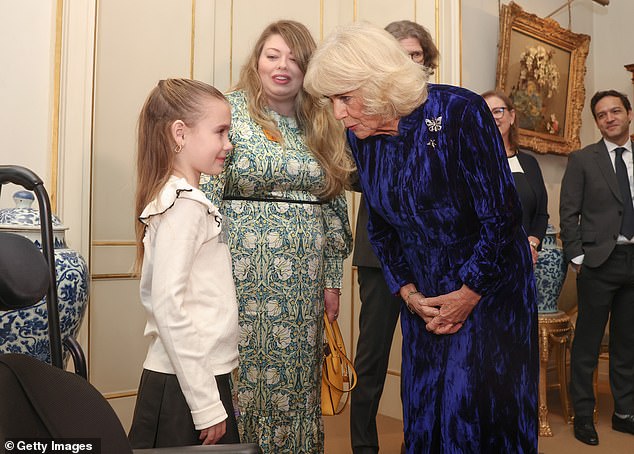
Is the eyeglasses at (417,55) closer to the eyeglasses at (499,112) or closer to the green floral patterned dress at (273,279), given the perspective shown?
the green floral patterned dress at (273,279)

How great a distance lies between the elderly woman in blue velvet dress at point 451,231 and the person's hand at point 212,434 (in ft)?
2.16

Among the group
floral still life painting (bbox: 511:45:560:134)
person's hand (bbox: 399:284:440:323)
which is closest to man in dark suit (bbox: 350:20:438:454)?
person's hand (bbox: 399:284:440:323)

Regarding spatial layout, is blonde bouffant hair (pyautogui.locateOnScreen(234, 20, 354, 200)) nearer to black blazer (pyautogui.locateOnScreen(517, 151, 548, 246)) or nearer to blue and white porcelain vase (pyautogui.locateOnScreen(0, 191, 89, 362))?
blue and white porcelain vase (pyautogui.locateOnScreen(0, 191, 89, 362))

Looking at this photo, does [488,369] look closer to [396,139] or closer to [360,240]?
[396,139]

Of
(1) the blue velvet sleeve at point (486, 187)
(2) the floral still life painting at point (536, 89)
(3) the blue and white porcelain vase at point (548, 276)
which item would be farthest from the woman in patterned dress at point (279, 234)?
(2) the floral still life painting at point (536, 89)

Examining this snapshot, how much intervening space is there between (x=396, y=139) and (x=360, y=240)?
4.35 ft

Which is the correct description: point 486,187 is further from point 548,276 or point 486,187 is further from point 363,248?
point 548,276

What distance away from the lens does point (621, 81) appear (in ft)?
18.9

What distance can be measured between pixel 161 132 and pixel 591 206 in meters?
3.26

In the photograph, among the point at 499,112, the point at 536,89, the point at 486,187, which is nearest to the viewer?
the point at 486,187

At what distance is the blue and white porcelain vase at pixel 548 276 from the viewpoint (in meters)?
4.14

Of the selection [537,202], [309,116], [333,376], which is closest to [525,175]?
[537,202]

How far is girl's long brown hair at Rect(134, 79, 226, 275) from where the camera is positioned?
1759 mm

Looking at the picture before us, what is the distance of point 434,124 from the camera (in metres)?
1.79
